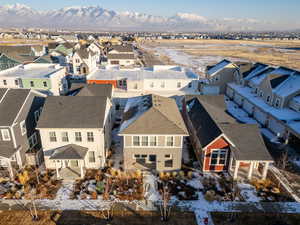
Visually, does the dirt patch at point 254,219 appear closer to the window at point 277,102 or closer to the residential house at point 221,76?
the window at point 277,102

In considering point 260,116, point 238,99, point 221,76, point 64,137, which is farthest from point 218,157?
point 221,76

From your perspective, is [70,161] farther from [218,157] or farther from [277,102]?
[277,102]

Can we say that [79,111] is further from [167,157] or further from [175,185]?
[175,185]

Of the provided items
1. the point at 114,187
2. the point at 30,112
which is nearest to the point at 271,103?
the point at 114,187

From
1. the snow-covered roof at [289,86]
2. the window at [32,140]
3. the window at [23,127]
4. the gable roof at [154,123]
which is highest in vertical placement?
the snow-covered roof at [289,86]

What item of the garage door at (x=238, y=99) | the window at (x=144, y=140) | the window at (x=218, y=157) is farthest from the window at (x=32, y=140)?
the garage door at (x=238, y=99)

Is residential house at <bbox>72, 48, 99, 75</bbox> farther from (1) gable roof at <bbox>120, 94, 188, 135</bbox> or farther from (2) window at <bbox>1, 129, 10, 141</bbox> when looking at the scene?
(1) gable roof at <bbox>120, 94, 188, 135</bbox>

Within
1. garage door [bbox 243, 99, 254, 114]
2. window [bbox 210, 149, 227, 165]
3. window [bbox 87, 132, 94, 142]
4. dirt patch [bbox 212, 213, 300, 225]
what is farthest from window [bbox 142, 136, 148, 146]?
garage door [bbox 243, 99, 254, 114]
